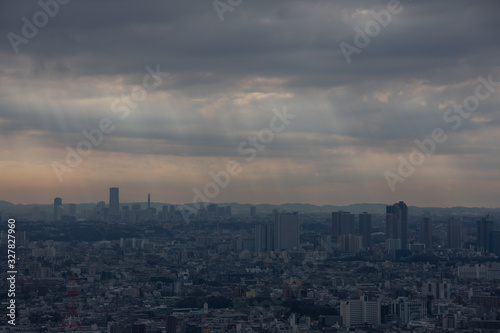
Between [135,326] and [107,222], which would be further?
[107,222]

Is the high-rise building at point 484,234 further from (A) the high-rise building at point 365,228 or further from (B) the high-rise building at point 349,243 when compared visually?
(A) the high-rise building at point 365,228

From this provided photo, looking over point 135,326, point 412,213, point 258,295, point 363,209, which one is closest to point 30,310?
point 135,326

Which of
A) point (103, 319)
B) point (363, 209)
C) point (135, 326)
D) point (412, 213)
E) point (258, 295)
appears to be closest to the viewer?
point (135, 326)

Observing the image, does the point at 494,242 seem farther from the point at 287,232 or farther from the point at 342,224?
the point at 287,232

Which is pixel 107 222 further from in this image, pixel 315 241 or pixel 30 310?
pixel 30 310

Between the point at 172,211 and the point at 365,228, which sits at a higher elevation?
the point at 172,211

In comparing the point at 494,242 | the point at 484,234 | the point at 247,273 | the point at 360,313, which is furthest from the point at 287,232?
the point at 360,313
